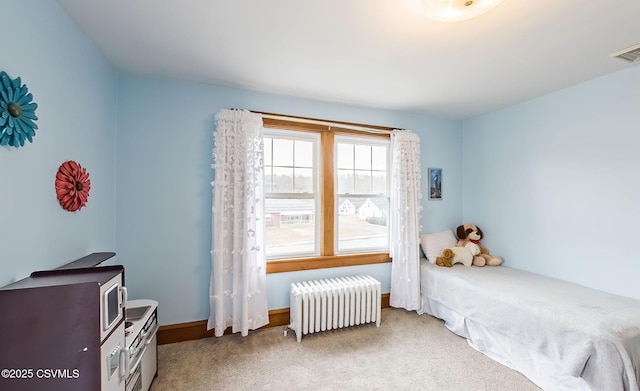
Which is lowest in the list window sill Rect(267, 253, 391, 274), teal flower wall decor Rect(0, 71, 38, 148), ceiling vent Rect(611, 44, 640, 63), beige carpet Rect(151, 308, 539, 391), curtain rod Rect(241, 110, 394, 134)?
beige carpet Rect(151, 308, 539, 391)

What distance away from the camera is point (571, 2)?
1.43 metres

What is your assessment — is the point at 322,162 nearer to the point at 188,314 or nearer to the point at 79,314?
the point at 188,314

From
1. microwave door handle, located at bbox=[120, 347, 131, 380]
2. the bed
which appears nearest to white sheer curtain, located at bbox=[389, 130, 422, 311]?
the bed

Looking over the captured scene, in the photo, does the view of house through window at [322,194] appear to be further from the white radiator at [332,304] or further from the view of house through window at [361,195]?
the white radiator at [332,304]

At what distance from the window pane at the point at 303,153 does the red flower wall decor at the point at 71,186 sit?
1.81 m

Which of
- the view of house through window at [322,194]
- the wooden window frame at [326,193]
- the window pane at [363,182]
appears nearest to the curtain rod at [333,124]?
the wooden window frame at [326,193]

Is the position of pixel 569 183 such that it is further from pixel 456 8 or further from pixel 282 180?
pixel 282 180

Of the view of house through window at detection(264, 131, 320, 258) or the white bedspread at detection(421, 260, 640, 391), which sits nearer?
the white bedspread at detection(421, 260, 640, 391)

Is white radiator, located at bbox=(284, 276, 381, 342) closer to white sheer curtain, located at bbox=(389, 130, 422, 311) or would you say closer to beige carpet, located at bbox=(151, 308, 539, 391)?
beige carpet, located at bbox=(151, 308, 539, 391)

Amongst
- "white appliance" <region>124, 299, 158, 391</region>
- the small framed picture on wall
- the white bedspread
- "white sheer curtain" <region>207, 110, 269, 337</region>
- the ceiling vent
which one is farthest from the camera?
the small framed picture on wall

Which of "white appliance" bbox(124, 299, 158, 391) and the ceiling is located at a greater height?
the ceiling

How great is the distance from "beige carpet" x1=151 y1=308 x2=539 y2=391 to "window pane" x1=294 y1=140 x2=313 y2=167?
1.82 m

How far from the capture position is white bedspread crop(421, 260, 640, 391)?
1.61 m

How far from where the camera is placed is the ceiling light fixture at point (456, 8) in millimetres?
1262
